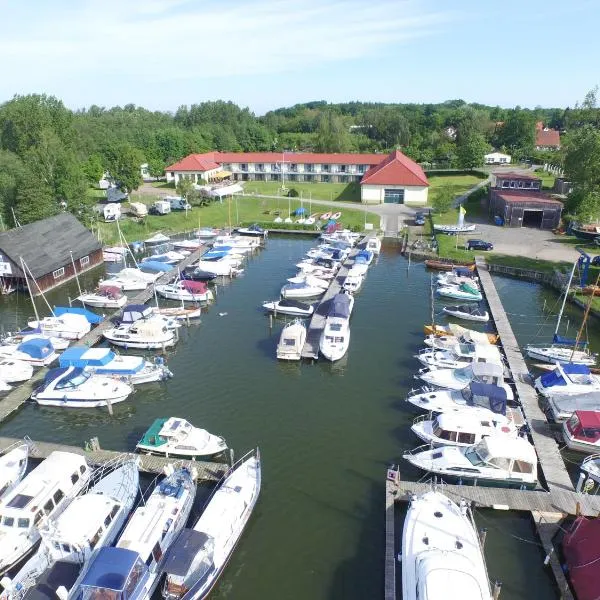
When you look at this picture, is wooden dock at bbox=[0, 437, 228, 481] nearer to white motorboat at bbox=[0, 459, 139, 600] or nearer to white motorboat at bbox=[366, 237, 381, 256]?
white motorboat at bbox=[0, 459, 139, 600]

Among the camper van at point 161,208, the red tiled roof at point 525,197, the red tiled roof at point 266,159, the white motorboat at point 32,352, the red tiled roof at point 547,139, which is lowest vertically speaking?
the white motorboat at point 32,352

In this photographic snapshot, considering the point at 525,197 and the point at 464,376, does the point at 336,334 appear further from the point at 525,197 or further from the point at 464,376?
the point at 525,197

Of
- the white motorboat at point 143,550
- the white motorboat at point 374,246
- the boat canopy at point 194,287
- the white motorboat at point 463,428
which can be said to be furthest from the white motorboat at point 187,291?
the white motorboat at point 463,428

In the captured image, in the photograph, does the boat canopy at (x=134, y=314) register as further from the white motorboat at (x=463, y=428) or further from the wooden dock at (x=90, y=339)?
the white motorboat at (x=463, y=428)

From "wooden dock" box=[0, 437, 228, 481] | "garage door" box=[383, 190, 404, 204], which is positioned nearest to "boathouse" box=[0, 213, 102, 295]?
"wooden dock" box=[0, 437, 228, 481]

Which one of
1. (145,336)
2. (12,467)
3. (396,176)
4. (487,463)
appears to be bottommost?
(487,463)

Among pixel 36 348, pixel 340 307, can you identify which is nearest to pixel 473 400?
pixel 340 307
